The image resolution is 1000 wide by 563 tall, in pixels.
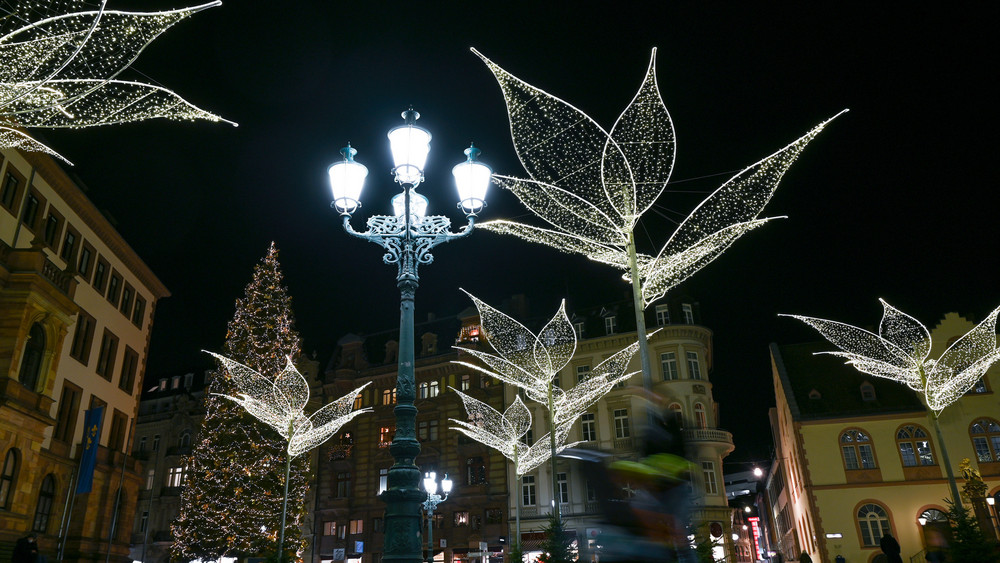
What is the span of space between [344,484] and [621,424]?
20.4 metres

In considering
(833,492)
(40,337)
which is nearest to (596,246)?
(40,337)

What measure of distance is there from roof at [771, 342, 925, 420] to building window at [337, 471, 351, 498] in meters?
29.8

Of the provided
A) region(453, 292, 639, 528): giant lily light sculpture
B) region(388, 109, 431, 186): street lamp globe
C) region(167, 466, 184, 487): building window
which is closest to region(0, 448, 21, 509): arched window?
region(453, 292, 639, 528): giant lily light sculpture

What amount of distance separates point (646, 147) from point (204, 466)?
3049 cm

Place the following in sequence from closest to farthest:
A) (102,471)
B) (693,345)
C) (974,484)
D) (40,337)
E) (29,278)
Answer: (29,278) < (40,337) < (974,484) < (102,471) < (693,345)

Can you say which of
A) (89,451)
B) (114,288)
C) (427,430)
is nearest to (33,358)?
(89,451)

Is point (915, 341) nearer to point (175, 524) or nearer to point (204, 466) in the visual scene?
point (204, 466)

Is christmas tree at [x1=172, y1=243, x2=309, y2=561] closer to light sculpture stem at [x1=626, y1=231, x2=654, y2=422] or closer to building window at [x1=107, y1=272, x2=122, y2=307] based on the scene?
building window at [x1=107, y1=272, x2=122, y2=307]

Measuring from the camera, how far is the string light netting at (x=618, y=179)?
10.4 m

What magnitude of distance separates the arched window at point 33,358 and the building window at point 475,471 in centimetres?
2583

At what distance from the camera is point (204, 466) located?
107ft

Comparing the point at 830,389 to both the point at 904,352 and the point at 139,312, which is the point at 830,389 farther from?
the point at 139,312

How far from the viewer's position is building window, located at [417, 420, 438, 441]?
144 feet

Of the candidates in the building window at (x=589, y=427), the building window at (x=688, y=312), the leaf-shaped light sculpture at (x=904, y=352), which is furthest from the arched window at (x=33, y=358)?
the building window at (x=688, y=312)
